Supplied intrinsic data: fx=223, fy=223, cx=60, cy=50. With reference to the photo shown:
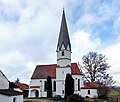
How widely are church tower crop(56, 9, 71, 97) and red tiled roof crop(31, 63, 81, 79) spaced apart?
7.52 feet

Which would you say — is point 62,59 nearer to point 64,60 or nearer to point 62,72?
point 64,60

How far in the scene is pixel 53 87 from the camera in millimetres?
51406

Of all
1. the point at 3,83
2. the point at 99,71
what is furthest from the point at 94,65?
the point at 3,83

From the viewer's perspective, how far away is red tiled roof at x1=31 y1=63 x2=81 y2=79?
5172 cm

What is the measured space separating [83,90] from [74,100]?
610 inches

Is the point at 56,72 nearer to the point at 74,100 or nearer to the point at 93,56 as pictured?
the point at 93,56

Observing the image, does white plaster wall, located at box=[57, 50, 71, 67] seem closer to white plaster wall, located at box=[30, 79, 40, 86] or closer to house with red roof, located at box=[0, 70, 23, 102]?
white plaster wall, located at box=[30, 79, 40, 86]

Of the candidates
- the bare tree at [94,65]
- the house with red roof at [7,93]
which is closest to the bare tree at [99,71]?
the bare tree at [94,65]

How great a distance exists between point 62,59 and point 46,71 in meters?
6.38

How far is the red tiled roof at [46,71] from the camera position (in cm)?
5172

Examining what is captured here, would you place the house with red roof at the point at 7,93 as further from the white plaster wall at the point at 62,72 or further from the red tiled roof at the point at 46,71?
the red tiled roof at the point at 46,71

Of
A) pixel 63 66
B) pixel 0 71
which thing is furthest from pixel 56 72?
pixel 0 71

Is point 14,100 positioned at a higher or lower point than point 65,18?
lower

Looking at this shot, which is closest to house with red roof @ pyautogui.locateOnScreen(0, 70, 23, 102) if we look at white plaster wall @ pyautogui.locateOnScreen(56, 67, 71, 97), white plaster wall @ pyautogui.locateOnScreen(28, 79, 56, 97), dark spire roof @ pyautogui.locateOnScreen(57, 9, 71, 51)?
white plaster wall @ pyautogui.locateOnScreen(56, 67, 71, 97)
